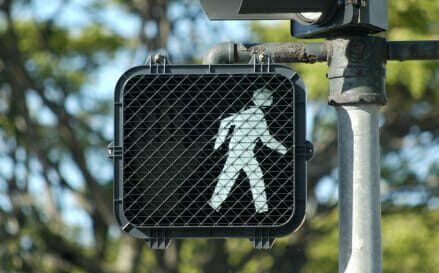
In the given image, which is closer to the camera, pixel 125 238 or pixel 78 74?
pixel 125 238

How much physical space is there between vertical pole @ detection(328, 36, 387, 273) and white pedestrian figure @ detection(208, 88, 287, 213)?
264 mm

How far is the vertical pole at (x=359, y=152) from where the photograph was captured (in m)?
3.71

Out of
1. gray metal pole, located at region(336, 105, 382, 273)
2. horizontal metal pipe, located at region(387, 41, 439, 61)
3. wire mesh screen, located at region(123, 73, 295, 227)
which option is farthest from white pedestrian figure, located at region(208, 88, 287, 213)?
horizontal metal pipe, located at region(387, 41, 439, 61)

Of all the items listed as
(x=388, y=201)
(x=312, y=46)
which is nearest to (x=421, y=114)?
(x=388, y=201)

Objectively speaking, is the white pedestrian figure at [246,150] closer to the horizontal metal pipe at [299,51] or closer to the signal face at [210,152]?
the signal face at [210,152]

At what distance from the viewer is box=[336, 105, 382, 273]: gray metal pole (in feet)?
12.2

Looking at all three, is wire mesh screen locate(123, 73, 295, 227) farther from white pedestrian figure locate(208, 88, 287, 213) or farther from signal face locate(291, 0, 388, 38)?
signal face locate(291, 0, 388, 38)

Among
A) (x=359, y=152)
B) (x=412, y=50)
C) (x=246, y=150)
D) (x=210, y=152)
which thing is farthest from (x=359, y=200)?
(x=412, y=50)

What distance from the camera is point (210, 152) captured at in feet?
12.1

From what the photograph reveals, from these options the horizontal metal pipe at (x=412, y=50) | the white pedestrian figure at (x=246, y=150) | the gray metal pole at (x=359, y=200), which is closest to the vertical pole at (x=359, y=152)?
the gray metal pole at (x=359, y=200)

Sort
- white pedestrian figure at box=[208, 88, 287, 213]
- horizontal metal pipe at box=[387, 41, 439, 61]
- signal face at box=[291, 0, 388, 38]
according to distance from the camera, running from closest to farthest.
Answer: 1. white pedestrian figure at box=[208, 88, 287, 213]
2. signal face at box=[291, 0, 388, 38]
3. horizontal metal pipe at box=[387, 41, 439, 61]

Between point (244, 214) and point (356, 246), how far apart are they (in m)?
0.39

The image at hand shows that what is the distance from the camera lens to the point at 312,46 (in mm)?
4047

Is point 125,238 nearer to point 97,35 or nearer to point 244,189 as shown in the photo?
point 97,35
